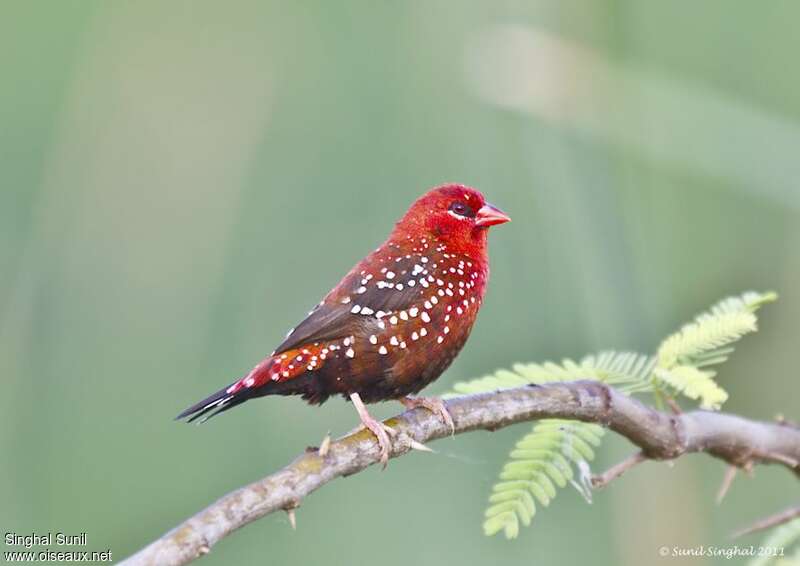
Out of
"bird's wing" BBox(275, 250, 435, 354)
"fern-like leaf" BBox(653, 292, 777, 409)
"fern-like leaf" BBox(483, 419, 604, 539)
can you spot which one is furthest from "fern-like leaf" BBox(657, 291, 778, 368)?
"bird's wing" BBox(275, 250, 435, 354)

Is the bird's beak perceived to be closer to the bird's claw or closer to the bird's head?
the bird's head

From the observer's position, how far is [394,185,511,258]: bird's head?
11.3 ft

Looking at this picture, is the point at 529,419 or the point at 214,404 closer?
the point at 529,419

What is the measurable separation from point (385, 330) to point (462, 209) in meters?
0.61

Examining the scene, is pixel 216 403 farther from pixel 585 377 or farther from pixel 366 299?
pixel 585 377

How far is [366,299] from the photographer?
313 cm

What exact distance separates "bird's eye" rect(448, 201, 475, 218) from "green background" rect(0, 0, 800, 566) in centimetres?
26

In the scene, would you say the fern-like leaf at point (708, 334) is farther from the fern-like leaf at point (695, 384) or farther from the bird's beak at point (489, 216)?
the bird's beak at point (489, 216)

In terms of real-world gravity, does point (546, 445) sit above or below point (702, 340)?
below

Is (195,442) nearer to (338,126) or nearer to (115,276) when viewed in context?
(115,276)

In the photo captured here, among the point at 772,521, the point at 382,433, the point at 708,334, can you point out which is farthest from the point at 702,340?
the point at 382,433

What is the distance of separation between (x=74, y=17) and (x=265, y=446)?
1512 mm

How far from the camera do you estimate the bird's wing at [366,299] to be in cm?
Result: 301

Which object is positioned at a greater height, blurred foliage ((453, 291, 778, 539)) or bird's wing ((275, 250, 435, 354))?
bird's wing ((275, 250, 435, 354))
